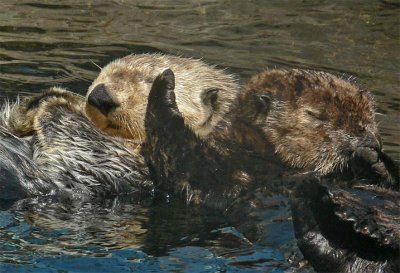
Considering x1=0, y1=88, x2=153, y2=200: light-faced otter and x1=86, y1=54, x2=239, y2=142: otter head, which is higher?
x1=86, y1=54, x2=239, y2=142: otter head

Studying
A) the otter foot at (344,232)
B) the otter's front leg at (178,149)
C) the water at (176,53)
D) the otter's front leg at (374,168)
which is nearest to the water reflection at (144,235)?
the water at (176,53)

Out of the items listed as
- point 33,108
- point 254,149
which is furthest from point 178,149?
point 33,108

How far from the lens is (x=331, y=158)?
6.01 meters

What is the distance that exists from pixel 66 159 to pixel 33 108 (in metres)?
0.44

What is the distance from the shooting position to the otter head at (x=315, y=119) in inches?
236

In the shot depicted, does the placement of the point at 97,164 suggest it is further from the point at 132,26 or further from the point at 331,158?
the point at 132,26

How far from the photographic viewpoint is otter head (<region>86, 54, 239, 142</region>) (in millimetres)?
6141

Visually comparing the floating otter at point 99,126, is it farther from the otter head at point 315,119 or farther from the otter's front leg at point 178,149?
the otter head at point 315,119

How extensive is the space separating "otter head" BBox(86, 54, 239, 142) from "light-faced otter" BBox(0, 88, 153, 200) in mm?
114

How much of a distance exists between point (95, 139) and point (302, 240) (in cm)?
174

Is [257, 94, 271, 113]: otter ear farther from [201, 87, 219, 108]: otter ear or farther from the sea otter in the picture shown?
[201, 87, 219, 108]: otter ear

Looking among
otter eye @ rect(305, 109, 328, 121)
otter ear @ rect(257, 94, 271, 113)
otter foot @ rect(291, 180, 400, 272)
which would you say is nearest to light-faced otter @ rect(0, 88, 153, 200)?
otter ear @ rect(257, 94, 271, 113)

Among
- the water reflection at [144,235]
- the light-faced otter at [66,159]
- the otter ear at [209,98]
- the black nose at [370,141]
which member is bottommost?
the water reflection at [144,235]

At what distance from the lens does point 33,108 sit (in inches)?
254
